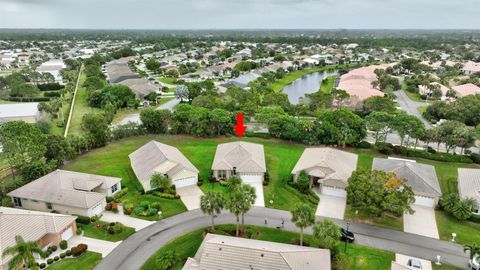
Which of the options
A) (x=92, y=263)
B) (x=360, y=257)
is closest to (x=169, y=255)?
(x=92, y=263)

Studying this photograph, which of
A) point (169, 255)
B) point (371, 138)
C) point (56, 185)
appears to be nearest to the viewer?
point (169, 255)

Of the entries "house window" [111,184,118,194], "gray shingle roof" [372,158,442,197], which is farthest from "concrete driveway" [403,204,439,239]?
"house window" [111,184,118,194]

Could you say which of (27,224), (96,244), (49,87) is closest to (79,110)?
(49,87)

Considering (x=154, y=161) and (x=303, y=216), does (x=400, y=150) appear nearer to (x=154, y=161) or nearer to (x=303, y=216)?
(x=303, y=216)

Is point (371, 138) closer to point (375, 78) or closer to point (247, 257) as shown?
point (247, 257)

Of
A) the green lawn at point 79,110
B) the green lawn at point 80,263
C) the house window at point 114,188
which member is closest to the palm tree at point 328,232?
the green lawn at point 80,263
